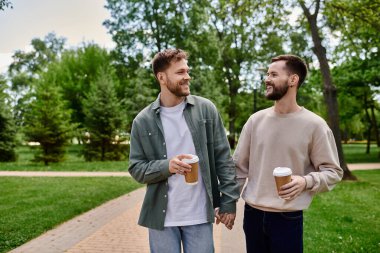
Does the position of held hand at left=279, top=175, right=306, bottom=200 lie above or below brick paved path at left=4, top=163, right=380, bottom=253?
above

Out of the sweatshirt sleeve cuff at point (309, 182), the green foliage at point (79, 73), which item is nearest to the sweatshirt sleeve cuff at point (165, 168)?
the sweatshirt sleeve cuff at point (309, 182)

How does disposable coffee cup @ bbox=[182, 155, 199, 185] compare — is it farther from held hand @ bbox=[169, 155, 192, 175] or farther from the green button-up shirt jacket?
the green button-up shirt jacket

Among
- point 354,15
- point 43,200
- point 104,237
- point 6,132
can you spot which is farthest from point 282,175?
point 6,132

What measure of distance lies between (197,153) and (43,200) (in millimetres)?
8630

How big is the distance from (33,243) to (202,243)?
15.3 feet

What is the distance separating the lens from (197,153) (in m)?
3.35

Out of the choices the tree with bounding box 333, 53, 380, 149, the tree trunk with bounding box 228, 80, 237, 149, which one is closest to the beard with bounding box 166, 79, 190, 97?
the tree with bounding box 333, 53, 380, 149

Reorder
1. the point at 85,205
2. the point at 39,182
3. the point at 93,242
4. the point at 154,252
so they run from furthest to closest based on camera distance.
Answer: the point at 39,182, the point at 85,205, the point at 93,242, the point at 154,252

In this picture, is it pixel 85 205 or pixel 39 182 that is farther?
pixel 39 182

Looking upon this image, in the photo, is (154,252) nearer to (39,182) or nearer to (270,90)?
(270,90)

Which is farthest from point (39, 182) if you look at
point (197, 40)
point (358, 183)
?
point (197, 40)

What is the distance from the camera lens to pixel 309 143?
317 centimetres

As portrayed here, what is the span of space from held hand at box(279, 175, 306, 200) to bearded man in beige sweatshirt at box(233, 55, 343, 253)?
0.09 metres

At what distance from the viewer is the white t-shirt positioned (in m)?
3.29
